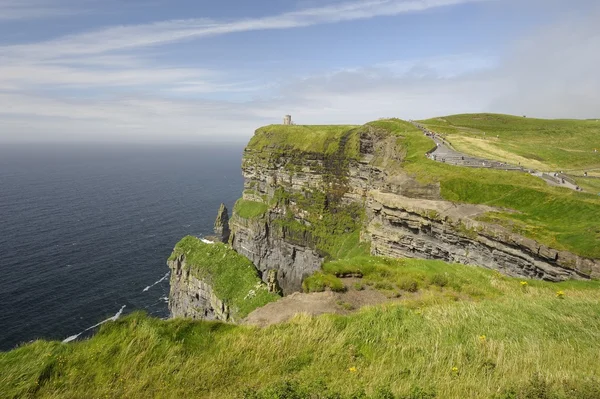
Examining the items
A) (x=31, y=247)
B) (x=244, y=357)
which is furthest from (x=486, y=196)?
(x=31, y=247)

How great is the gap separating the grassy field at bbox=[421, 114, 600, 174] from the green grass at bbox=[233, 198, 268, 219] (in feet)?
128

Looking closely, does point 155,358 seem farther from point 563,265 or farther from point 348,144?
point 348,144

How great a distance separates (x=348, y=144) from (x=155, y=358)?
2174 inches

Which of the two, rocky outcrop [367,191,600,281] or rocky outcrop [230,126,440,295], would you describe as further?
rocky outcrop [230,126,440,295]

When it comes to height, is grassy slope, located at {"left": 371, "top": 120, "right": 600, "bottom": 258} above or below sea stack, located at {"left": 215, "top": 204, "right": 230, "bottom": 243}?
above

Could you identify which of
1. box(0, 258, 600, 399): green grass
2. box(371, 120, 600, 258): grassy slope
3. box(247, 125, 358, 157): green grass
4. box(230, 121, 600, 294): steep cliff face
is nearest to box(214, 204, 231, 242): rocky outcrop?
box(230, 121, 600, 294): steep cliff face

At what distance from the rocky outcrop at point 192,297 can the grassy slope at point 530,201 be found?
25673mm

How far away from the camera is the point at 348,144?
198 feet

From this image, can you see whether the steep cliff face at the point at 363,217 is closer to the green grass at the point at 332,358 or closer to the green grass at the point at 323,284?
the green grass at the point at 332,358

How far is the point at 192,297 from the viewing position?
39250 millimetres

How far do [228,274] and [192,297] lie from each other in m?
9.31

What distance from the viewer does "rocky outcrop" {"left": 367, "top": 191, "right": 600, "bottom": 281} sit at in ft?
72.1

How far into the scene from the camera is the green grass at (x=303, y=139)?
204 ft

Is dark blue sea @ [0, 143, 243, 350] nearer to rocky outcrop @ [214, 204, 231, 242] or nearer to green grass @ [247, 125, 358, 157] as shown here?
rocky outcrop @ [214, 204, 231, 242]
